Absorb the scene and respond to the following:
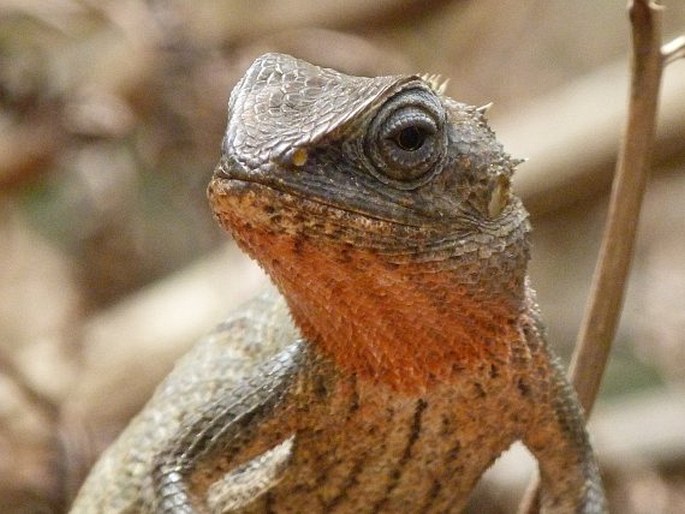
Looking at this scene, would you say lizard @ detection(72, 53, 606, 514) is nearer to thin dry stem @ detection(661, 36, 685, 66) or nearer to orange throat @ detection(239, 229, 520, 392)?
orange throat @ detection(239, 229, 520, 392)

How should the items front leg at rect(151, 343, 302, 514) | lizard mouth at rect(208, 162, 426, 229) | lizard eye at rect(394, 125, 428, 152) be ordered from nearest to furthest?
lizard mouth at rect(208, 162, 426, 229) → lizard eye at rect(394, 125, 428, 152) → front leg at rect(151, 343, 302, 514)

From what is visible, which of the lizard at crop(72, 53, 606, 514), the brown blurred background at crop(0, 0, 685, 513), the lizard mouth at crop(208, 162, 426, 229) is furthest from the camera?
the brown blurred background at crop(0, 0, 685, 513)

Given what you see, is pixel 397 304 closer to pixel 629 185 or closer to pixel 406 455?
pixel 406 455

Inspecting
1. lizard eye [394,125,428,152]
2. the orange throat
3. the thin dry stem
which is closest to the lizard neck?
the orange throat

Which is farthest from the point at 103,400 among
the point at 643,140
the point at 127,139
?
the point at 643,140

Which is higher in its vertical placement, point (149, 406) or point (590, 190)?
point (590, 190)

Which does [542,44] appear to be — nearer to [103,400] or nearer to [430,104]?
[103,400]
